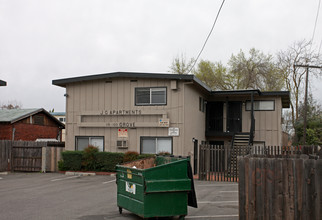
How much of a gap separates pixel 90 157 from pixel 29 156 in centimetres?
395

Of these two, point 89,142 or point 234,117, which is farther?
point 234,117

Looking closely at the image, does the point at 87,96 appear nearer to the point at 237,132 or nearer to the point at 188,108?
the point at 188,108

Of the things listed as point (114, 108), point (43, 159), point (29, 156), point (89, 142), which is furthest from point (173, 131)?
point (29, 156)

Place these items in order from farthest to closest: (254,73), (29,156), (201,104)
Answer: (254,73) → (201,104) → (29,156)

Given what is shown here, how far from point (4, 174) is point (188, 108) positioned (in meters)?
10.8

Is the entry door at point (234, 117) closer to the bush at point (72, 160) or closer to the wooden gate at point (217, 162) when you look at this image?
the wooden gate at point (217, 162)

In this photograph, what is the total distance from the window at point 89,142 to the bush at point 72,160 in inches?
44.6

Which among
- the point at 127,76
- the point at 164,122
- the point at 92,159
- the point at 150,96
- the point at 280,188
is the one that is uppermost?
the point at 127,76

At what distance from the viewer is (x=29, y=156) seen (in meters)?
21.5

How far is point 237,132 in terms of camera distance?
24844 millimetres

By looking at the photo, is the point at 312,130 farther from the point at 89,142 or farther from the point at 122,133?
the point at 89,142

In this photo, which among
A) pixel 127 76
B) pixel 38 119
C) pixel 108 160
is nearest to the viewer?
pixel 108 160

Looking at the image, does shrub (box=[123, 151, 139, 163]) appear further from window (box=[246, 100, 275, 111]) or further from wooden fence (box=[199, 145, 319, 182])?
window (box=[246, 100, 275, 111])

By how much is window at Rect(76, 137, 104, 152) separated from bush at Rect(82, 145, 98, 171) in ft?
3.39
